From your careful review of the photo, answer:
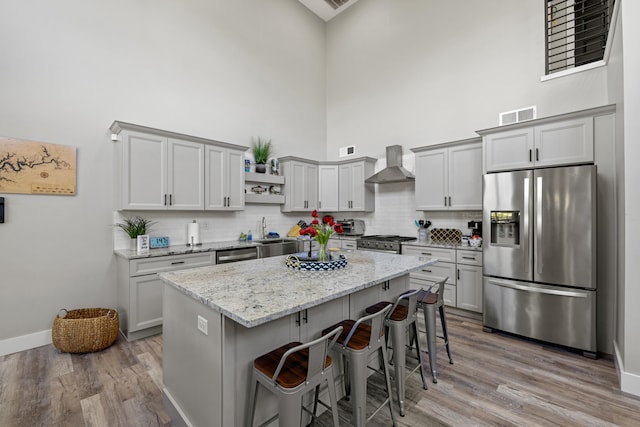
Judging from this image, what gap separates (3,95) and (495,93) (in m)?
5.96

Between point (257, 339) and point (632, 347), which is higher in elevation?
point (257, 339)

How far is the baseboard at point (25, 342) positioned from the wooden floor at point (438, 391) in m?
0.10

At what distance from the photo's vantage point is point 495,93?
4.25 meters

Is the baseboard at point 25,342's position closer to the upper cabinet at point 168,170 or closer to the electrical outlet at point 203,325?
the upper cabinet at point 168,170

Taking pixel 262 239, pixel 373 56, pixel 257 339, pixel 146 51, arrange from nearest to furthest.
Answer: pixel 257 339 < pixel 146 51 < pixel 262 239 < pixel 373 56

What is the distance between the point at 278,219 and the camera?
5.59m

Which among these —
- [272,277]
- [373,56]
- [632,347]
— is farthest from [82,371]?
[373,56]

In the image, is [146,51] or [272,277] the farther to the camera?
[146,51]

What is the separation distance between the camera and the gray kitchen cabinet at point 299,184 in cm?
546

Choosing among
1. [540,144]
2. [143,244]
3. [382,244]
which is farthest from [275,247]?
[540,144]

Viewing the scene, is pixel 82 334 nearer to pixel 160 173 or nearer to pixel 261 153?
pixel 160 173

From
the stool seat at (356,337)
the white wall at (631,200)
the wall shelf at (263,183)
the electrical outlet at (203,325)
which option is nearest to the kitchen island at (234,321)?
the electrical outlet at (203,325)

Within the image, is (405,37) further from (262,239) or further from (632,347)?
(632,347)

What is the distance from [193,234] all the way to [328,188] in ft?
8.90
